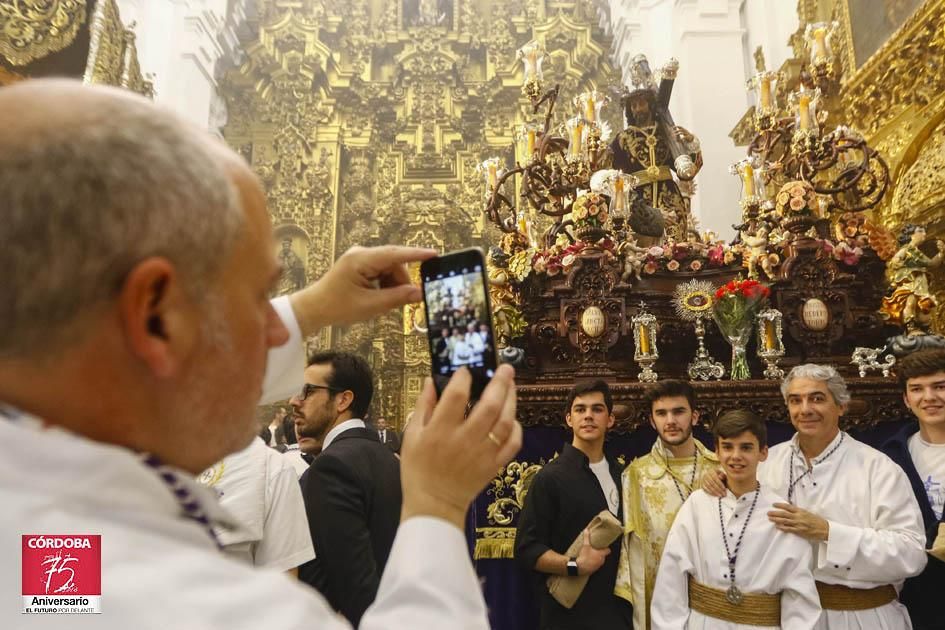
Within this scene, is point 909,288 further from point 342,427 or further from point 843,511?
point 342,427

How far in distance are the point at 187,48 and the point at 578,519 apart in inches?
557

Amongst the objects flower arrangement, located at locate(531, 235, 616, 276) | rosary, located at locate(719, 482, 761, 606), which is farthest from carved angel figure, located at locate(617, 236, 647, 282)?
rosary, located at locate(719, 482, 761, 606)

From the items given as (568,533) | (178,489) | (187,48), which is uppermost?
(187,48)

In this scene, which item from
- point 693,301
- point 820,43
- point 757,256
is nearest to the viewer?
point 693,301

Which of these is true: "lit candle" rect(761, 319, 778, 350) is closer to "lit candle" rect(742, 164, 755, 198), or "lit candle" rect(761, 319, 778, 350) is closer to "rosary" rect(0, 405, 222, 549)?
"lit candle" rect(742, 164, 755, 198)

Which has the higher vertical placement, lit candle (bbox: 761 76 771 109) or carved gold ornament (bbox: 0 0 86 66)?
lit candle (bbox: 761 76 771 109)

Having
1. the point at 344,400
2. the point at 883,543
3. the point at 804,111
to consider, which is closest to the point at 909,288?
the point at 804,111

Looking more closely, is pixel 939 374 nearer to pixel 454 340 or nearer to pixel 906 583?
pixel 906 583

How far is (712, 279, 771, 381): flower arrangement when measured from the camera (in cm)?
484

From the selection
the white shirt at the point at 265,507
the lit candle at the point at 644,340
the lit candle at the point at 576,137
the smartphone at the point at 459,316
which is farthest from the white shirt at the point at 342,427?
the lit candle at the point at 576,137

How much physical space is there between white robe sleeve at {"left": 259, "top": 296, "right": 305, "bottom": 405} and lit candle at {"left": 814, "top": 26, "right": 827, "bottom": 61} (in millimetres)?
6429

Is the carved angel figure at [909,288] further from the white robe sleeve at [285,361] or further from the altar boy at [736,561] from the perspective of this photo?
the white robe sleeve at [285,361]

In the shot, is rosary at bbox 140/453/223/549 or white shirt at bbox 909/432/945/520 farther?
white shirt at bbox 909/432/945/520

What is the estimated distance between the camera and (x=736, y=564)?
3057 mm
